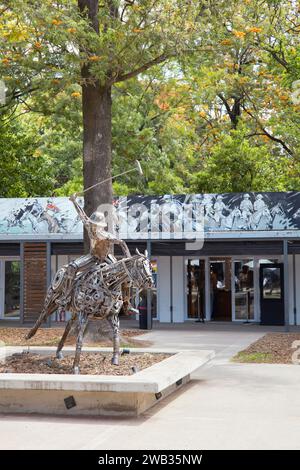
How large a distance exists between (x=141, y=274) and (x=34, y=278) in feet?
42.1

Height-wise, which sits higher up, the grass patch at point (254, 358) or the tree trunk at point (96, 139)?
the tree trunk at point (96, 139)

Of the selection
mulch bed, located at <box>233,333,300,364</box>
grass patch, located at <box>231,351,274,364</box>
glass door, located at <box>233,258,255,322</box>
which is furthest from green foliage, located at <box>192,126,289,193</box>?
grass patch, located at <box>231,351,274,364</box>

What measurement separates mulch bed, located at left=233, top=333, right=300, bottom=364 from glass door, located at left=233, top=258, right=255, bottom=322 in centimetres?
494

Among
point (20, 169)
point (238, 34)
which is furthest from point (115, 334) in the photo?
point (20, 169)

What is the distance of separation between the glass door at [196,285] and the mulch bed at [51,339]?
12.8 feet

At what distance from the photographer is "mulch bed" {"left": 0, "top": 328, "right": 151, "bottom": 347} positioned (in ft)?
57.5

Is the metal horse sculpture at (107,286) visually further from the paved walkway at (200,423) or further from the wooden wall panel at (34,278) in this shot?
the wooden wall panel at (34,278)

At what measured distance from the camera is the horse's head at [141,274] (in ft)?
33.9

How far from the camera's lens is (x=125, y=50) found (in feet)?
54.4

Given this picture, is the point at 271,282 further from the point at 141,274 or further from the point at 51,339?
the point at 141,274

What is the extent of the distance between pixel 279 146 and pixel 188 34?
58.6ft

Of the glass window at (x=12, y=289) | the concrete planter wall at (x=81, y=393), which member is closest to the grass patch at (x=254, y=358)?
the concrete planter wall at (x=81, y=393)
